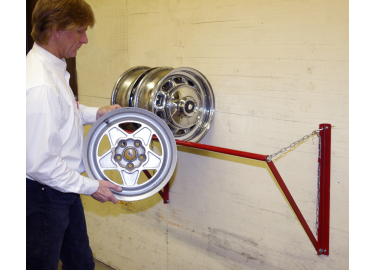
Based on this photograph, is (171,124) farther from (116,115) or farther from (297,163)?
(297,163)

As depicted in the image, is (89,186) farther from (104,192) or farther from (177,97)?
(177,97)

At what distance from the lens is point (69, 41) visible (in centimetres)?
178

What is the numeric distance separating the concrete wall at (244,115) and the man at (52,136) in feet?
2.83

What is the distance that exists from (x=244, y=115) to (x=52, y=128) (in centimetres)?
119

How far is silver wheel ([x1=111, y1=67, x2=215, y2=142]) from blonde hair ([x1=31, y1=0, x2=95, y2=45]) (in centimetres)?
61

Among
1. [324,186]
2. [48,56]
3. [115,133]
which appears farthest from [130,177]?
[324,186]

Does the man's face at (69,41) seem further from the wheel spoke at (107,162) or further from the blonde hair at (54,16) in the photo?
the wheel spoke at (107,162)

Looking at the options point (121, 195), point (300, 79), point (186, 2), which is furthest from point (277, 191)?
point (186, 2)

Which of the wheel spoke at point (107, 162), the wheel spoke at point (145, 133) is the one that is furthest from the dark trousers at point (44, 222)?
the wheel spoke at point (145, 133)

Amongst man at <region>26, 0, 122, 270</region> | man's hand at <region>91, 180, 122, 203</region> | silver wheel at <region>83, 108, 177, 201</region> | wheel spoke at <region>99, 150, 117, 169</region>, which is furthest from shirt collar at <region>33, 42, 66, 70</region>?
man's hand at <region>91, 180, 122, 203</region>

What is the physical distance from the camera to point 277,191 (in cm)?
221

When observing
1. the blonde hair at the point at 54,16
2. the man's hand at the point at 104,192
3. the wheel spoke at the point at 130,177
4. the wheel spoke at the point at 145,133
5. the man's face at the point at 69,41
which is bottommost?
the man's hand at the point at 104,192

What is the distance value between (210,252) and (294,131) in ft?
3.65

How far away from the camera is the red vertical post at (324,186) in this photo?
1.95 metres
